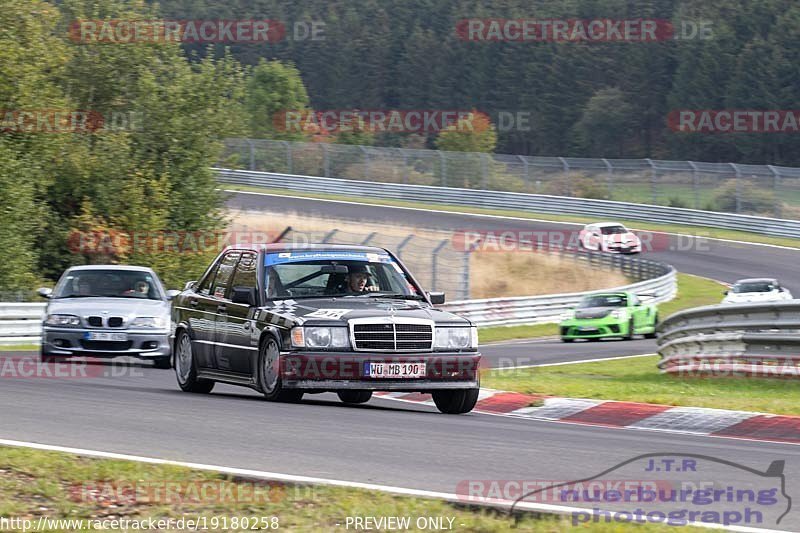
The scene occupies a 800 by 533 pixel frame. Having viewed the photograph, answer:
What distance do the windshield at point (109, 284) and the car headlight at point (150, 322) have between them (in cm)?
99

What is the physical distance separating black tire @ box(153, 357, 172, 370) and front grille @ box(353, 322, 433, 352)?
266 inches

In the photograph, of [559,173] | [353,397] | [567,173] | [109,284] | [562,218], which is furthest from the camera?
[559,173]

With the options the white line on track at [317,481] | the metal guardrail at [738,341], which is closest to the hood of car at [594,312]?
the metal guardrail at [738,341]

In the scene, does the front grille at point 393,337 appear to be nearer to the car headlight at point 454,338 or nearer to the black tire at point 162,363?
the car headlight at point 454,338

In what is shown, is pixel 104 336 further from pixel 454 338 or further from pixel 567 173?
pixel 567 173

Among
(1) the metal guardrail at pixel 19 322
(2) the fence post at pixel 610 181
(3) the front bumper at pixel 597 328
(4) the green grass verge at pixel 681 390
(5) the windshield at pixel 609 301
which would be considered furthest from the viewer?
(2) the fence post at pixel 610 181

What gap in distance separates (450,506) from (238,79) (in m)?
34.2

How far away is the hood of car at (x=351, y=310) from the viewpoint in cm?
1142

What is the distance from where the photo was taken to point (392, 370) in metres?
11.3

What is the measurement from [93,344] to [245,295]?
5.54 metres

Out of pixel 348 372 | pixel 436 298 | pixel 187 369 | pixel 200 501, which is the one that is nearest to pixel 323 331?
pixel 348 372

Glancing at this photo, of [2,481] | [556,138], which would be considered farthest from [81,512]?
[556,138]

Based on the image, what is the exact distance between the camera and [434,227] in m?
50.1

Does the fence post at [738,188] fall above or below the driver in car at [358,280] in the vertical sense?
below
